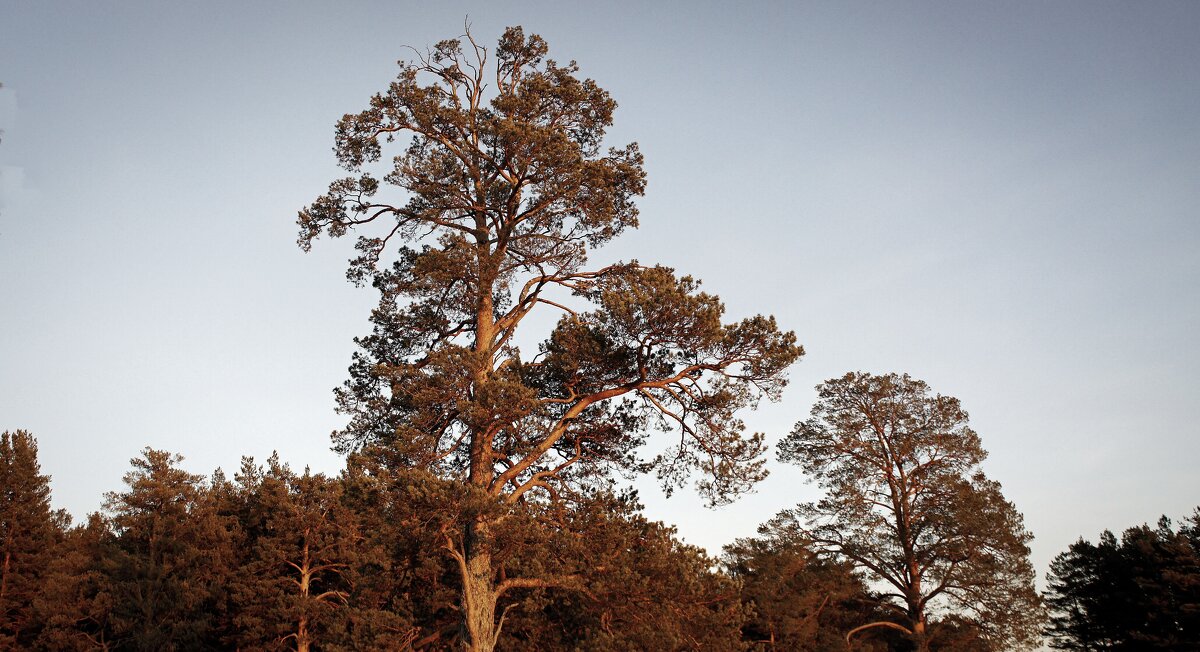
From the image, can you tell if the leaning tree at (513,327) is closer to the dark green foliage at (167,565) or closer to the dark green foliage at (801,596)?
the dark green foliage at (801,596)

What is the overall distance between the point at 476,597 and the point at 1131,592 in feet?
111

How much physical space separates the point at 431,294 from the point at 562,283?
107 inches

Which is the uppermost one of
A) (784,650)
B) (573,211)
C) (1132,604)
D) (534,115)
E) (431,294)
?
(534,115)

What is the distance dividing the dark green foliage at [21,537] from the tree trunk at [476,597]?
3071 cm

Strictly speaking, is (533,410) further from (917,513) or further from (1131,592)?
(1131,592)

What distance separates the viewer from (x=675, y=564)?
1310 cm

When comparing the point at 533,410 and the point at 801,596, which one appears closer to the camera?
the point at 533,410

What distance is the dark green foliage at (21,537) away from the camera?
34375mm

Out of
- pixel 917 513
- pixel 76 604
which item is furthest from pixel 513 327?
pixel 76 604

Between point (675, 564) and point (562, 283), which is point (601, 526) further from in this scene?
point (562, 283)

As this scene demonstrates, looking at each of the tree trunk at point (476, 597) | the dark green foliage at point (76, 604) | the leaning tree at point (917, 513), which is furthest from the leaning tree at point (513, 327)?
the dark green foliage at point (76, 604)

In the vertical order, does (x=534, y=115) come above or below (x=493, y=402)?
above

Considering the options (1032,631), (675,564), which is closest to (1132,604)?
(1032,631)

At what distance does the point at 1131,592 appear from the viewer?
33969 mm
